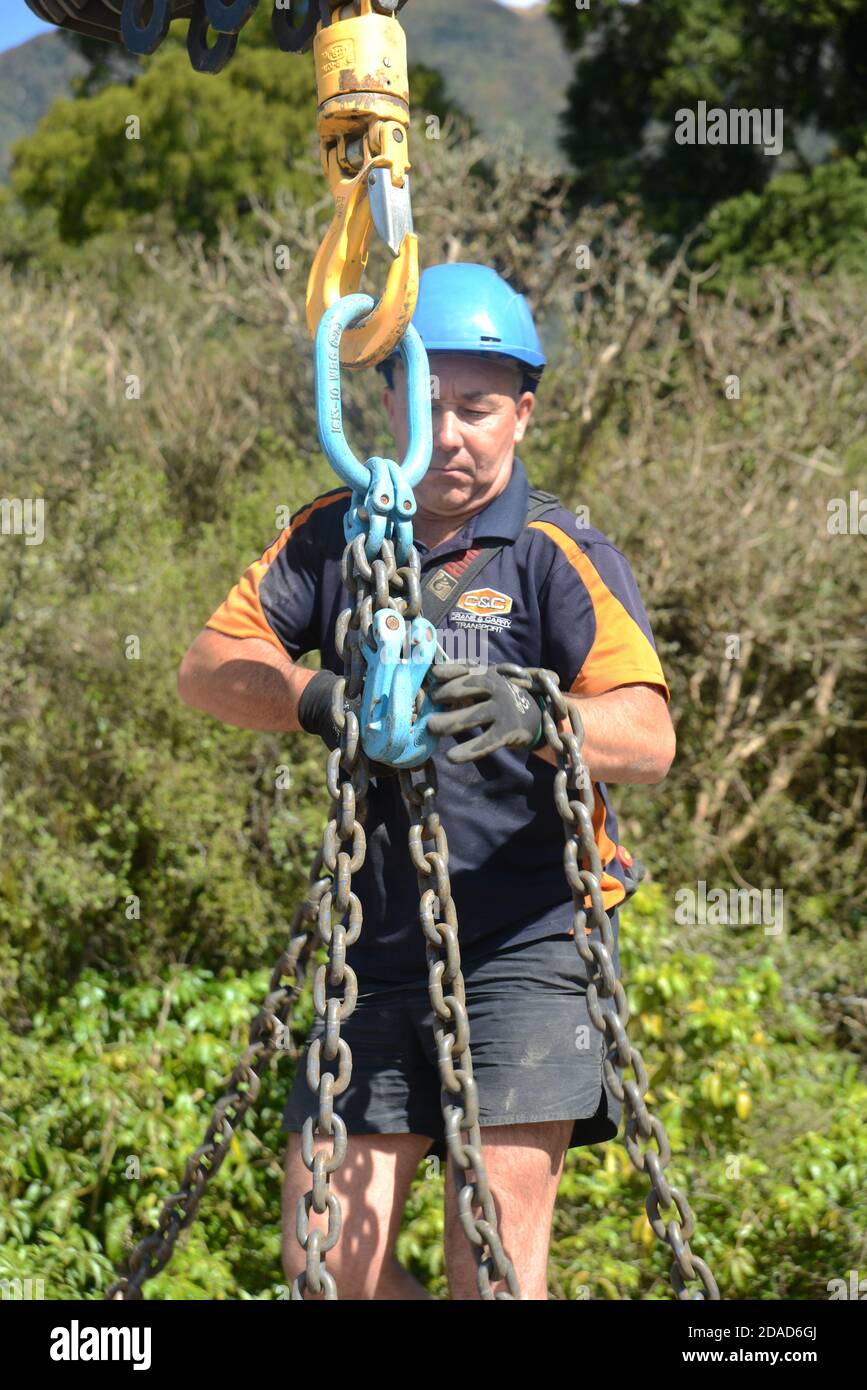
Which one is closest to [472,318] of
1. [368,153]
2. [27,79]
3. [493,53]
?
[368,153]

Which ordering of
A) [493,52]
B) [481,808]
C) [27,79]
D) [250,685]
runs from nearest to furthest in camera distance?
1. [481,808]
2. [250,685]
3. [27,79]
4. [493,52]

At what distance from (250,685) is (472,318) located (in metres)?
0.83

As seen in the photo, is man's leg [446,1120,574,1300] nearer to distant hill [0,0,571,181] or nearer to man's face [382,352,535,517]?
man's face [382,352,535,517]

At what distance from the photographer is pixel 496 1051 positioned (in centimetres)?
266

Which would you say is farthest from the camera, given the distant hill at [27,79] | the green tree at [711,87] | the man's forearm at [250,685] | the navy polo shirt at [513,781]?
the distant hill at [27,79]

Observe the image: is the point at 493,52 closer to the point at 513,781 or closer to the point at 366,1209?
the point at 513,781

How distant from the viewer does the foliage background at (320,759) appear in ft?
16.4

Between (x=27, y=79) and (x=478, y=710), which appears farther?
(x=27, y=79)

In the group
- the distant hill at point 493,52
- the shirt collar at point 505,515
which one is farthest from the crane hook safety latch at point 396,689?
the distant hill at point 493,52

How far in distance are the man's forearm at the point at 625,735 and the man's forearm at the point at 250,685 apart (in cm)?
53

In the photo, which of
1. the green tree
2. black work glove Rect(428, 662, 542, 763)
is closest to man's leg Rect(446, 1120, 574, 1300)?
black work glove Rect(428, 662, 542, 763)

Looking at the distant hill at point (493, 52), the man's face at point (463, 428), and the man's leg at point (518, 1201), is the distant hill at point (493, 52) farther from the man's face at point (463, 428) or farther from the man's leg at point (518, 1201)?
Answer: the man's leg at point (518, 1201)
